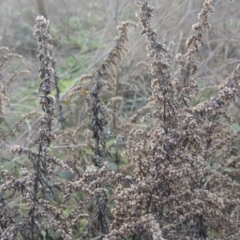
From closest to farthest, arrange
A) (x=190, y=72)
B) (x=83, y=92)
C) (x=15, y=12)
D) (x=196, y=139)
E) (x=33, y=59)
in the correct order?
(x=196, y=139), (x=190, y=72), (x=83, y=92), (x=33, y=59), (x=15, y=12)

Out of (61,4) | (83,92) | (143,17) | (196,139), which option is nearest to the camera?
(196,139)

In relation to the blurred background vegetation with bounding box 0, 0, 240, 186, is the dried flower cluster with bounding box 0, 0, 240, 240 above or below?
below

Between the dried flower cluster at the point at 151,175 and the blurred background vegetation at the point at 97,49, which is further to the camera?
the blurred background vegetation at the point at 97,49

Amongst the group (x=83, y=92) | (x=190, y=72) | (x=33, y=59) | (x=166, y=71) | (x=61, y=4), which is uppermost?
(x=61, y=4)

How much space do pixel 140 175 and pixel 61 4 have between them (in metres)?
5.57

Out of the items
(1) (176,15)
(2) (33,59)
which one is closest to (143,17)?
(1) (176,15)

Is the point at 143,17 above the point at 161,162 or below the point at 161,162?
above

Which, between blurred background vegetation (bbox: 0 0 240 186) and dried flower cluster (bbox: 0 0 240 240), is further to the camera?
blurred background vegetation (bbox: 0 0 240 186)

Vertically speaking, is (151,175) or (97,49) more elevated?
(97,49)

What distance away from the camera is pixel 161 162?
6.12 ft

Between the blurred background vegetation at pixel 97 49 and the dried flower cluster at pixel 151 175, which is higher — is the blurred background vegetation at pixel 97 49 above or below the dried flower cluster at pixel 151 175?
above

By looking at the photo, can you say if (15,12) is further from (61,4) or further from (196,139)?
(196,139)

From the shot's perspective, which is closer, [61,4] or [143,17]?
[143,17]

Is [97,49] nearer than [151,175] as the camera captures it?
No
